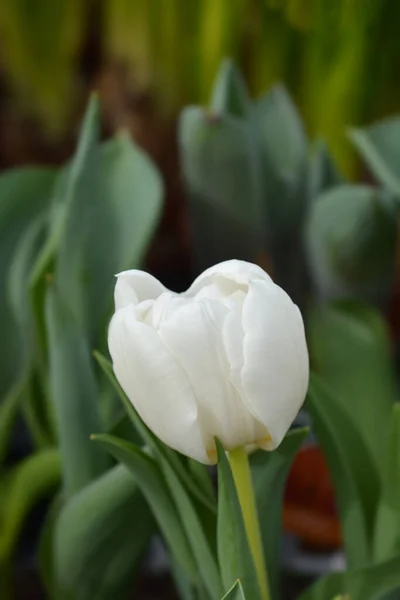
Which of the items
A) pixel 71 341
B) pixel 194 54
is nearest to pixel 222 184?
pixel 71 341

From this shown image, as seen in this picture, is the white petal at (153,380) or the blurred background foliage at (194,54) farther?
the blurred background foliage at (194,54)

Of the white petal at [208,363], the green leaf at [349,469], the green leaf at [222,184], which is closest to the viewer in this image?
the white petal at [208,363]

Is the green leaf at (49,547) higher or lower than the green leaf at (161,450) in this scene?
lower

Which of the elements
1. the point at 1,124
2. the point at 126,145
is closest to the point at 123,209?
the point at 126,145

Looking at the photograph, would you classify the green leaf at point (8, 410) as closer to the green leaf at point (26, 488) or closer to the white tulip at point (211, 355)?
the green leaf at point (26, 488)

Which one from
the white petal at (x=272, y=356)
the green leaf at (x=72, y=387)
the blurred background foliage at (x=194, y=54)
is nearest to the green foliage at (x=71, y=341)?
the green leaf at (x=72, y=387)

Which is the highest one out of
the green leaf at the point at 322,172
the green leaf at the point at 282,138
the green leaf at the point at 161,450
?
the green leaf at the point at 282,138

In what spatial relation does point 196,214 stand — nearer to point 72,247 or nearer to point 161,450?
point 72,247
